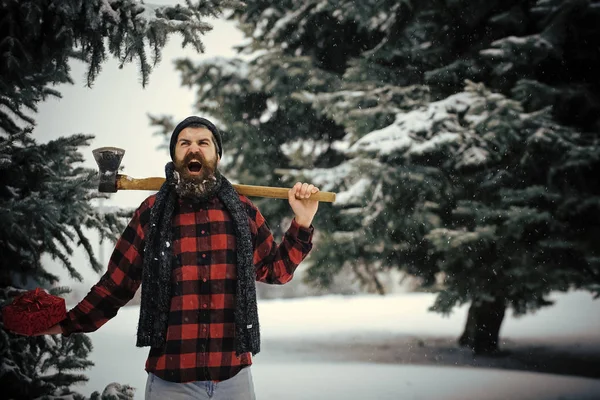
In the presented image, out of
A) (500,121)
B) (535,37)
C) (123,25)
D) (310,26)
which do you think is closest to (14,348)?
(123,25)

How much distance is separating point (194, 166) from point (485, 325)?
870 cm

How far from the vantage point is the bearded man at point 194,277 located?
2.50 meters

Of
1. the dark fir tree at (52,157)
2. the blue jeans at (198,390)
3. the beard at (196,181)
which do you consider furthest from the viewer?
the dark fir tree at (52,157)

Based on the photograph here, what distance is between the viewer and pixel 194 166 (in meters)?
2.67

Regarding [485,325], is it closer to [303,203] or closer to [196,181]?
[303,203]

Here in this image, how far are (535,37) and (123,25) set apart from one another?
6068 mm

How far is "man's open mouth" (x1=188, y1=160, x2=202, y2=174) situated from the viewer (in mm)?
2643

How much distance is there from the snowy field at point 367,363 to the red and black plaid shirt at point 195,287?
4.82 metres

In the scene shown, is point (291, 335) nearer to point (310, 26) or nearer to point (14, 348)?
point (310, 26)

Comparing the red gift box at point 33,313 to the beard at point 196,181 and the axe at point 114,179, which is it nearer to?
the axe at point 114,179

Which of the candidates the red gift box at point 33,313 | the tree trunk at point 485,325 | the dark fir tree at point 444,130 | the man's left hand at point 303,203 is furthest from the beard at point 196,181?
the tree trunk at point 485,325

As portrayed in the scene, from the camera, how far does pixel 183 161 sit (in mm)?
2643

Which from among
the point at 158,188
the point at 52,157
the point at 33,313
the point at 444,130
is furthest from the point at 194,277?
the point at 444,130

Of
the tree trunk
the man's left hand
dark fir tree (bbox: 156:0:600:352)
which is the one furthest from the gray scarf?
the tree trunk
